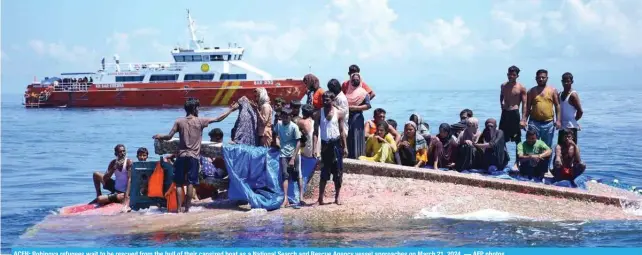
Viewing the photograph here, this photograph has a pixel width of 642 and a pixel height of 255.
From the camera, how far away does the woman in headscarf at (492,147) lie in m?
10.6

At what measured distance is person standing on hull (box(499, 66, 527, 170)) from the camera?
1077 centimetres

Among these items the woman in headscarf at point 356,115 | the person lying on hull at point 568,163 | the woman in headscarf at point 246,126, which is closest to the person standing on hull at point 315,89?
the woman in headscarf at point 356,115

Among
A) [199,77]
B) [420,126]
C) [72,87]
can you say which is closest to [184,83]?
[199,77]

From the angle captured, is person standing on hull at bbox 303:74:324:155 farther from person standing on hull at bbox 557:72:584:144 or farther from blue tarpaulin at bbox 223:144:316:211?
person standing on hull at bbox 557:72:584:144

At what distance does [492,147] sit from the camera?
10.6 metres

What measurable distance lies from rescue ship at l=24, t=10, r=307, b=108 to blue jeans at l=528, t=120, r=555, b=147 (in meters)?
34.9

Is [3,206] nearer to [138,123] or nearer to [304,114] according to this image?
[304,114]

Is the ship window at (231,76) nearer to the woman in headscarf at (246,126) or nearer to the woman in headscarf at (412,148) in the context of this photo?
the woman in headscarf at (412,148)

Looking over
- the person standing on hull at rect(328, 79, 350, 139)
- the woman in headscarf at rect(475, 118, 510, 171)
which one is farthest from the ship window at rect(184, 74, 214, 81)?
the person standing on hull at rect(328, 79, 350, 139)

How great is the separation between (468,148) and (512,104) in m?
0.87

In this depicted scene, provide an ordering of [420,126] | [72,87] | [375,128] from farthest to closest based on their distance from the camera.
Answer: [72,87] < [420,126] < [375,128]

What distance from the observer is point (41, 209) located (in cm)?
1215

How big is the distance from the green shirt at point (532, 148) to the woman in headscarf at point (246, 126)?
3.39 meters

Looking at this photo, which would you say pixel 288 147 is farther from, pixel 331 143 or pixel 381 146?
pixel 381 146
